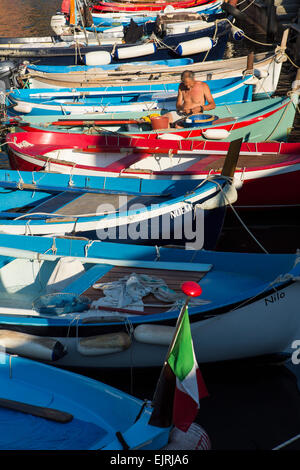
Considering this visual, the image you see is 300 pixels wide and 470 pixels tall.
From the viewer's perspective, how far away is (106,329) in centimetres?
573

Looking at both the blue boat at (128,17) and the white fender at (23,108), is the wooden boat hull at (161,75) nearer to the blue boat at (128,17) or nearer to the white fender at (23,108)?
the white fender at (23,108)

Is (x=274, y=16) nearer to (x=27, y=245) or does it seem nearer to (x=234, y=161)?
(x=234, y=161)

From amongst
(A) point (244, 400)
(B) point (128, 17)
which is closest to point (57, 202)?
(A) point (244, 400)

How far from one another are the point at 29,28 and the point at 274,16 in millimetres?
17137

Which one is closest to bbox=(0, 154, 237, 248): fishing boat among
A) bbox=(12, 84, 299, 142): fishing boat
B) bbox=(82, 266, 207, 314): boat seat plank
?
bbox=(82, 266, 207, 314): boat seat plank

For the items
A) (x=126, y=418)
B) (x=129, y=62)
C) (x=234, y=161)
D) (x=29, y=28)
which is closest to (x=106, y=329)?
(x=126, y=418)

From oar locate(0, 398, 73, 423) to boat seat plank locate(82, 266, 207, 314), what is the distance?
186cm

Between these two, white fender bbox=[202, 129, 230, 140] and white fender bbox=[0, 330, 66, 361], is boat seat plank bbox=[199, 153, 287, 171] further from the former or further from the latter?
white fender bbox=[0, 330, 66, 361]

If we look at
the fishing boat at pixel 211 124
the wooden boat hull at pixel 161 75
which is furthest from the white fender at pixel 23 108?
the wooden boat hull at pixel 161 75

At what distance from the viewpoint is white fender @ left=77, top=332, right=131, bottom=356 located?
5.63m

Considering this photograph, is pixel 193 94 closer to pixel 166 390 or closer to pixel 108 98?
pixel 108 98

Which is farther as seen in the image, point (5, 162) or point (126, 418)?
point (5, 162)

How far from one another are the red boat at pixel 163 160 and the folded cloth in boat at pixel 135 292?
3.51 m

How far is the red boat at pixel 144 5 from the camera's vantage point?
26.9 metres
